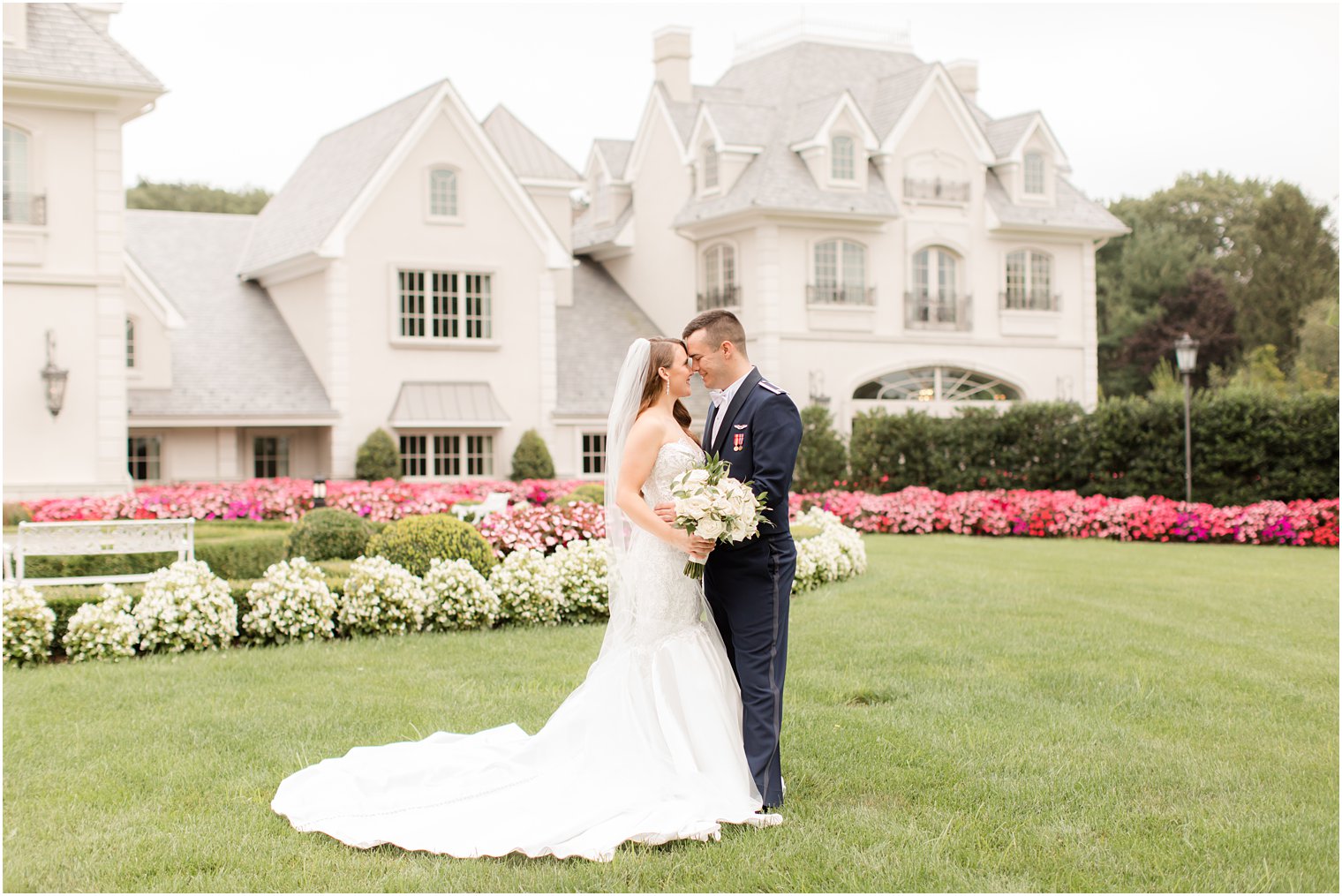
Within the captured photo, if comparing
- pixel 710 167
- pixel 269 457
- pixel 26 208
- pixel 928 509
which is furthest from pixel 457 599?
pixel 710 167

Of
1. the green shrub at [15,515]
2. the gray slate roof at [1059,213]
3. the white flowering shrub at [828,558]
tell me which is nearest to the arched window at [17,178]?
the green shrub at [15,515]

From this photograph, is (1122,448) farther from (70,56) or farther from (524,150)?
(70,56)

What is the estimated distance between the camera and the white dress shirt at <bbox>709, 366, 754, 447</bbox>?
247 inches

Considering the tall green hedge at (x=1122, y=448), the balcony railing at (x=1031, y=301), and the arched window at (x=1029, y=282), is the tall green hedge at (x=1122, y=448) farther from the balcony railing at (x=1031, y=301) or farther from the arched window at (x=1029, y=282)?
the arched window at (x=1029, y=282)

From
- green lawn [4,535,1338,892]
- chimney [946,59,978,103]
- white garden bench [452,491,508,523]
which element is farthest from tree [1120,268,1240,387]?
green lawn [4,535,1338,892]

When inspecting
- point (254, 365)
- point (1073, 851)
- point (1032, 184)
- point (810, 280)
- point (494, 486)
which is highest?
point (1032, 184)

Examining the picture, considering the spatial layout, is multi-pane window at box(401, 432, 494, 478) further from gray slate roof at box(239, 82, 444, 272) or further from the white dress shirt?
the white dress shirt

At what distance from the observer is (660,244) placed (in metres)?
34.6

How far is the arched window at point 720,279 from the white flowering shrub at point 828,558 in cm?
1659

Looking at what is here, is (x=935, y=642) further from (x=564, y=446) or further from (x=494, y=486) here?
(x=564, y=446)

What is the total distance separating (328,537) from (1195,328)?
146 feet

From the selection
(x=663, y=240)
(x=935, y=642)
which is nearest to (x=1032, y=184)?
(x=663, y=240)

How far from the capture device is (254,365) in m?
28.3

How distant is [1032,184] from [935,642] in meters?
26.6
